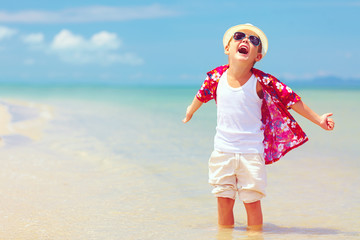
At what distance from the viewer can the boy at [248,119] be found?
3.61m

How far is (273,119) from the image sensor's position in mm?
3758

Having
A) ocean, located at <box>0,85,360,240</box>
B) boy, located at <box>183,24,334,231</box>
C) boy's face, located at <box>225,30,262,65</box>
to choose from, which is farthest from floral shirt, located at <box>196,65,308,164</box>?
ocean, located at <box>0,85,360,240</box>

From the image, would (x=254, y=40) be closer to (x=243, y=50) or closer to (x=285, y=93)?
(x=243, y=50)

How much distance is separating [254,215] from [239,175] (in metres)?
0.35

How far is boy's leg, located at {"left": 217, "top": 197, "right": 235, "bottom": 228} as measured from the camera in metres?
3.79

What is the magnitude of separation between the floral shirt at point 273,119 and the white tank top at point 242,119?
0.09 metres

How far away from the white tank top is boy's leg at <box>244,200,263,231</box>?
17.0 inches

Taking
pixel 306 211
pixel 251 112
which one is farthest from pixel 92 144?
pixel 251 112

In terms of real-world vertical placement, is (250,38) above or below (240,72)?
above

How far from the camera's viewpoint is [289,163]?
277 inches

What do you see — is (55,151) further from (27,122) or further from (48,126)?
(27,122)

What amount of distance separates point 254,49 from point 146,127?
335 inches

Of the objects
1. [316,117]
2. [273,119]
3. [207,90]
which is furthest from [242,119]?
[316,117]

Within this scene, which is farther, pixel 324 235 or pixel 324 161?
pixel 324 161
